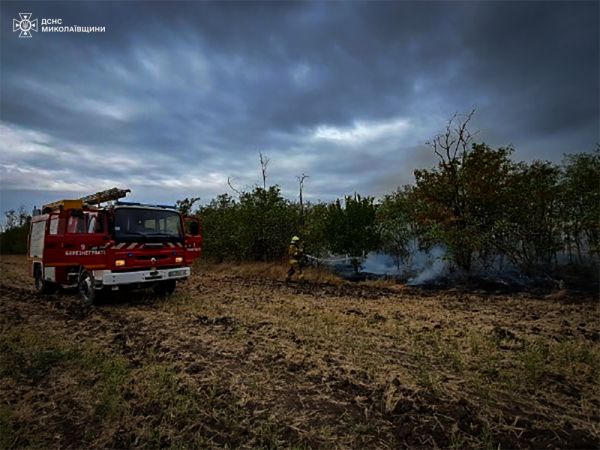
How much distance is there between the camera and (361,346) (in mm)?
5355

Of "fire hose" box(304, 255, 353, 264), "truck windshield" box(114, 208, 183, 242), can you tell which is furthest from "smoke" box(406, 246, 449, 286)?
"truck windshield" box(114, 208, 183, 242)

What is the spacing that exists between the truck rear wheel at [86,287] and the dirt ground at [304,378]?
3.36 feet

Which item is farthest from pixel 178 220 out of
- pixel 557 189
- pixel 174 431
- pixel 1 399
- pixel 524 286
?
pixel 557 189

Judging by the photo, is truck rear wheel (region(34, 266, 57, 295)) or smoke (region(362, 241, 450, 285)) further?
smoke (region(362, 241, 450, 285))

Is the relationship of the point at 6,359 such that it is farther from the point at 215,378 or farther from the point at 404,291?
the point at 404,291

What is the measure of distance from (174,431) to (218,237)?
1704 centimetres

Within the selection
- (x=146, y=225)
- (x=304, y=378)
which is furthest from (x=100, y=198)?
(x=304, y=378)

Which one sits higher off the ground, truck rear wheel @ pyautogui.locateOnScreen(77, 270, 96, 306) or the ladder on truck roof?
the ladder on truck roof

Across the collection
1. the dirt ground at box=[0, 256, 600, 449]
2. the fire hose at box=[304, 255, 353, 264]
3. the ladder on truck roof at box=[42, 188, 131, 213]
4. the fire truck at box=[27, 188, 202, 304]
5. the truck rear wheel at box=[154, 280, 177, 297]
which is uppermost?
the ladder on truck roof at box=[42, 188, 131, 213]

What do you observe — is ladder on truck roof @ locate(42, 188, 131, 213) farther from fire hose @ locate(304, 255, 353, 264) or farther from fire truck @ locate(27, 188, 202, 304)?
fire hose @ locate(304, 255, 353, 264)

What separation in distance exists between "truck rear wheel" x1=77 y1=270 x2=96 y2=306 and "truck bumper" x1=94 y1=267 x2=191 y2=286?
419mm

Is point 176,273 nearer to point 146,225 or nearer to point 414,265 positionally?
point 146,225

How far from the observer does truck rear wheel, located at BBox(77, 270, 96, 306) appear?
349 inches

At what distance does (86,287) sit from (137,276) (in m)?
1.64
